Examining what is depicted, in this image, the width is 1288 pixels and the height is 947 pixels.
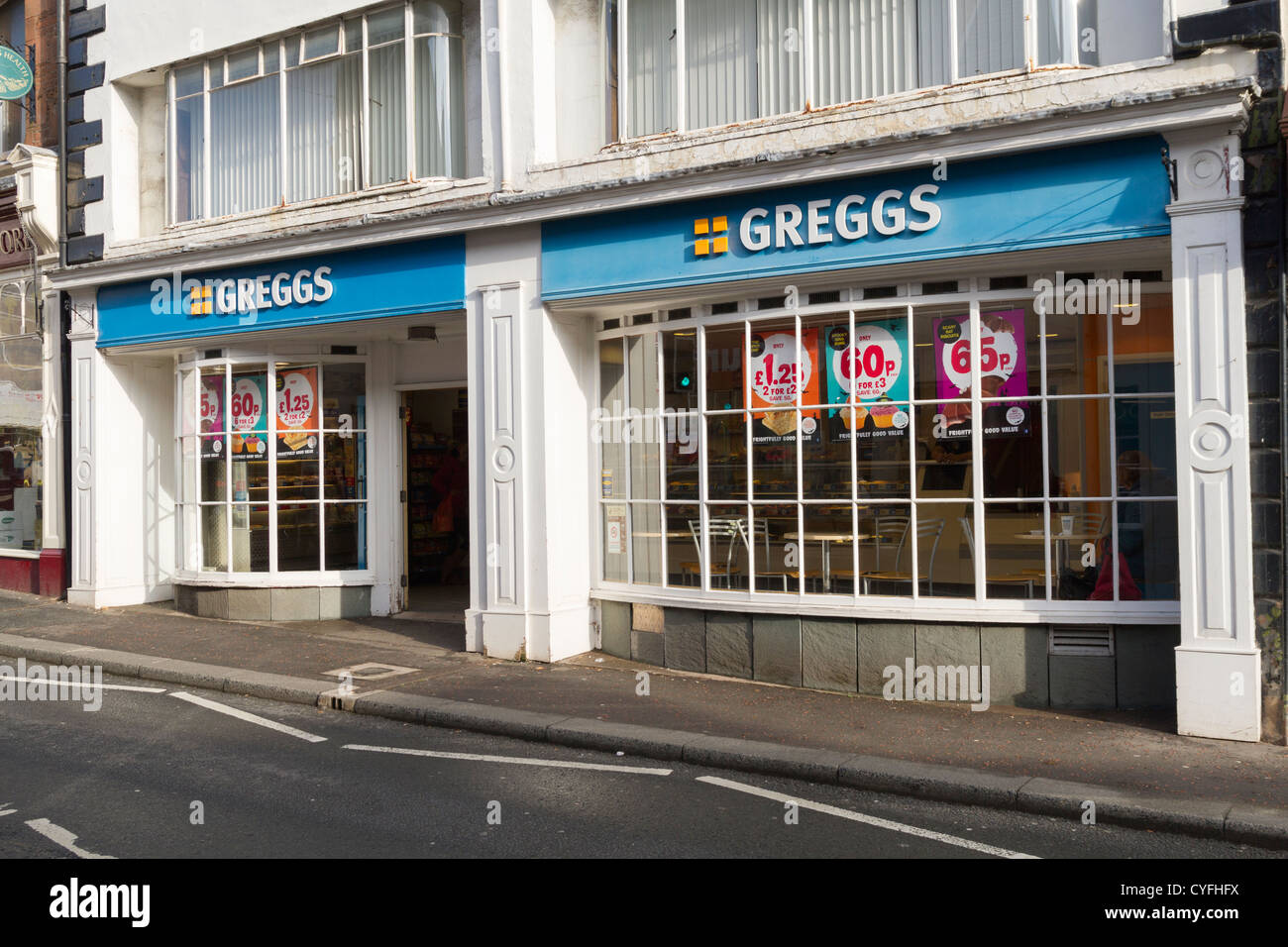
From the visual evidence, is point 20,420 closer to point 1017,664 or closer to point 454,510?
point 454,510

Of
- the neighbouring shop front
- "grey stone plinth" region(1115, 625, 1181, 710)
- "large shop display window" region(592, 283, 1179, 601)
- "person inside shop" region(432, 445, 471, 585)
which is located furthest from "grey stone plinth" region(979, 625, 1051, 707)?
"person inside shop" region(432, 445, 471, 585)

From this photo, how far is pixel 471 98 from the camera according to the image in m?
11.3

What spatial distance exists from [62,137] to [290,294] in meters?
4.62

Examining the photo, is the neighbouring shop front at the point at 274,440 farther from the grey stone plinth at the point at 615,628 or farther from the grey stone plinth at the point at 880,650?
the grey stone plinth at the point at 880,650

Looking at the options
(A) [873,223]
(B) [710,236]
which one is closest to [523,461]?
(B) [710,236]

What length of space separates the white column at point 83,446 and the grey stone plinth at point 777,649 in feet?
28.3

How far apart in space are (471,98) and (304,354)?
3.51 m

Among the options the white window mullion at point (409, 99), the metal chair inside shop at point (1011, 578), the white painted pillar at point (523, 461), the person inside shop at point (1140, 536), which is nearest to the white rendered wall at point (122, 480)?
the white window mullion at point (409, 99)

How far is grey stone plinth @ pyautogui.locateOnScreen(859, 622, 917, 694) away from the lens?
29.1 feet

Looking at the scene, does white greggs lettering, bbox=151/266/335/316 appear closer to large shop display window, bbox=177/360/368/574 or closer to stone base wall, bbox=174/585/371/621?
large shop display window, bbox=177/360/368/574

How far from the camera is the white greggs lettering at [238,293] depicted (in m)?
11.7

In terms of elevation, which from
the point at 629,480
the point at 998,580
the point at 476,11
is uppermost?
the point at 476,11
